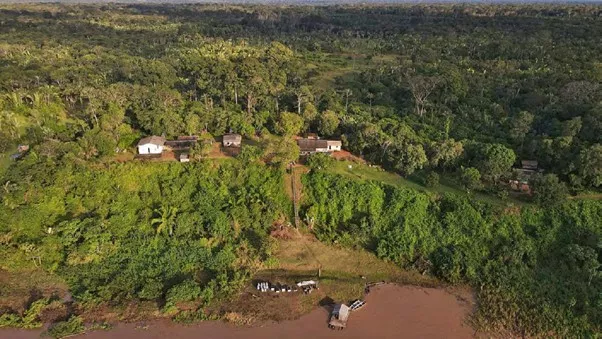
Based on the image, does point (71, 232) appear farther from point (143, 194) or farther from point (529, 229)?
point (529, 229)

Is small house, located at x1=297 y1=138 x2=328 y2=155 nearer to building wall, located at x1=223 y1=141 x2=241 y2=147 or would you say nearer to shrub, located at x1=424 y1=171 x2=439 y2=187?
building wall, located at x1=223 y1=141 x2=241 y2=147

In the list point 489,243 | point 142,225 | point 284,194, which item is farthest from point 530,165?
point 142,225

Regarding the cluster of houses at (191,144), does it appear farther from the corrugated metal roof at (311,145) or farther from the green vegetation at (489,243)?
the green vegetation at (489,243)

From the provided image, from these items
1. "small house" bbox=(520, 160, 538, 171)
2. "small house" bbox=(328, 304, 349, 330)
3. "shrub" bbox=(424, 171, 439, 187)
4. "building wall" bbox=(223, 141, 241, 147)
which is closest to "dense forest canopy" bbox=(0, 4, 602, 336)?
"small house" bbox=(520, 160, 538, 171)

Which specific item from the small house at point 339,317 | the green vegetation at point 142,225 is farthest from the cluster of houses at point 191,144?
the small house at point 339,317

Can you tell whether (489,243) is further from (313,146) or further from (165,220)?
(165,220)

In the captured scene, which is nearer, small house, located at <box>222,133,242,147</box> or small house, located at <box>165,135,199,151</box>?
small house, located at <box>165,135,199,151</box>

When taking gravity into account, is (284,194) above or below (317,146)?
below
